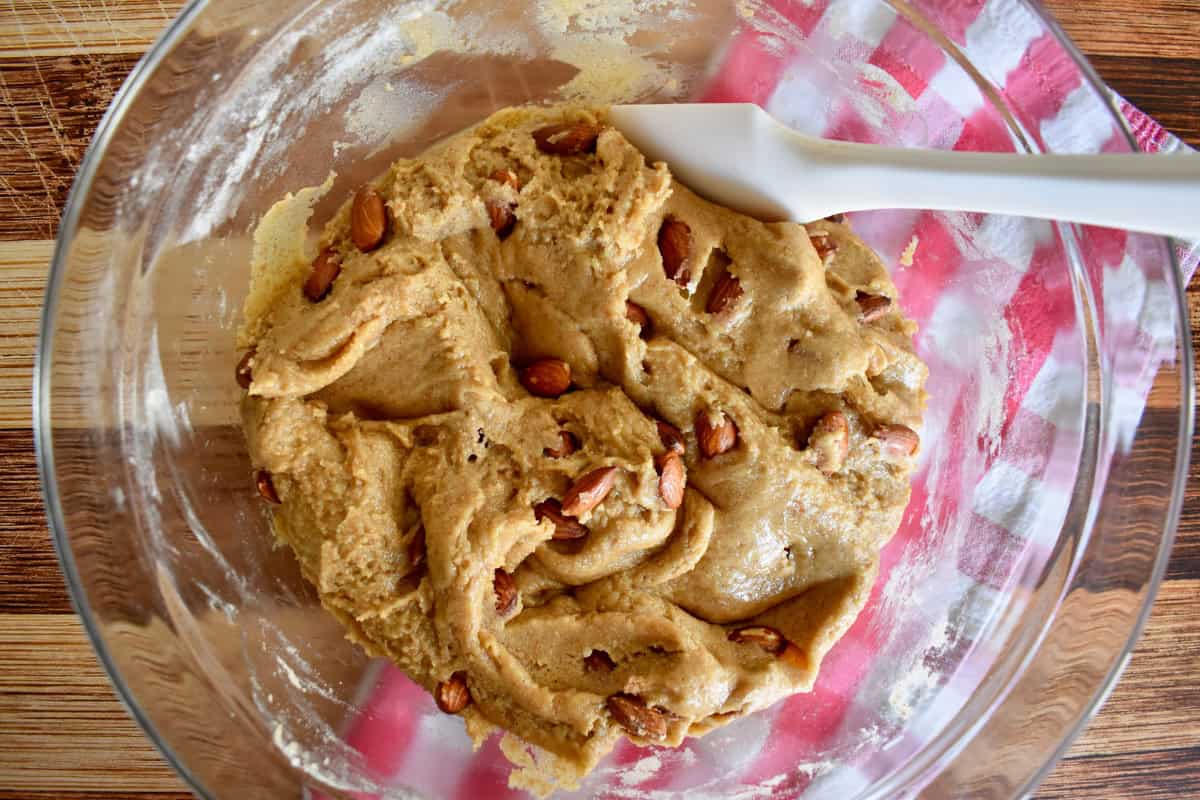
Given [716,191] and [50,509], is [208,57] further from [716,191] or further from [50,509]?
[716,191]

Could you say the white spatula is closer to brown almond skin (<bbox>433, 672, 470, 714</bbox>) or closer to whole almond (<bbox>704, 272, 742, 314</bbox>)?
whole almond (<bbox>704, 272, 742, 314</bbox>)

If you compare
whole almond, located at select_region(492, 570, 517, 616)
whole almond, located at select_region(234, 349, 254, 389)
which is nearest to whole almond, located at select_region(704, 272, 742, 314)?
whole almond, located at select_region(492, 570, 517, 616)

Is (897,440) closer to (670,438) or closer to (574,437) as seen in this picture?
(670,438)

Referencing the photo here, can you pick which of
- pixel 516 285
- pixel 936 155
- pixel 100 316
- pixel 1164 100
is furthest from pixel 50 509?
pixel 1164 100

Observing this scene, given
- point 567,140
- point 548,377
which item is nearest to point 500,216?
point 567,140

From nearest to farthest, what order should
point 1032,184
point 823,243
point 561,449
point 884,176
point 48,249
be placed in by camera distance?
point 1032,184, point 884,176, point 561,449, point 823,243, point 48,249

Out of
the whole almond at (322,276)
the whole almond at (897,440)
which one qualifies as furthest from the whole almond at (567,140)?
the whole almond at (897,440)
